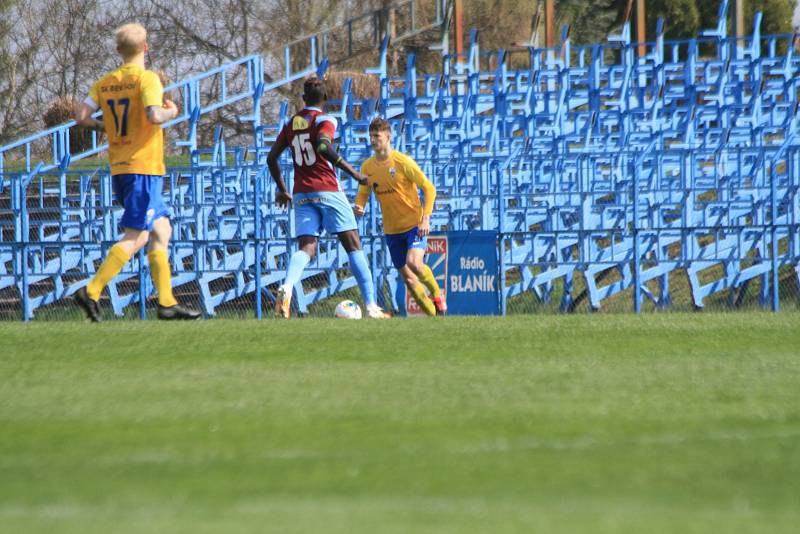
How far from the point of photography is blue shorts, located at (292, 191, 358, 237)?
10547mm

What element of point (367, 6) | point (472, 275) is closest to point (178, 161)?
point (367, 6)

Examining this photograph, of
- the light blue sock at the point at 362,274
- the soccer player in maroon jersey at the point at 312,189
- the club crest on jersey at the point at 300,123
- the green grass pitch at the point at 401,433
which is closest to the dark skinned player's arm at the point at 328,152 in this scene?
the soccer player in maroon jersey at the point at 312,189

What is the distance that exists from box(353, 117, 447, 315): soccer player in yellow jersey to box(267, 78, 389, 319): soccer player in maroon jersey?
822mm

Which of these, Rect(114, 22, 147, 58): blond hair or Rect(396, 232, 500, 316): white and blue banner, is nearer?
Rect(114, 22, 147, 58): blond hair

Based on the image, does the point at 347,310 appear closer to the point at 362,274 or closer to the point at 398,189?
the point at 398,189

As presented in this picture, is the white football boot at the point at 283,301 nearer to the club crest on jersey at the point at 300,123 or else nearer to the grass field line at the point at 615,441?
the club crest on jersey at the point at 300,123

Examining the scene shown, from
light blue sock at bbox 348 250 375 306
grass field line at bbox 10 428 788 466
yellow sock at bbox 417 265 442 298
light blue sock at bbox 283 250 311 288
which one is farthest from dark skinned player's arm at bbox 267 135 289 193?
grass field line at bbox 10 428 788 466

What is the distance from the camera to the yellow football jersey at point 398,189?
37.6 feet

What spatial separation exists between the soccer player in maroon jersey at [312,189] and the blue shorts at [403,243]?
39.1 inches

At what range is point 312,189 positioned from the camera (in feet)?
34.6

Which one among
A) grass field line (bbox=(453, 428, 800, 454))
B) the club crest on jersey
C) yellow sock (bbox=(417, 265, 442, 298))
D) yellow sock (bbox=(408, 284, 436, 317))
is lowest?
yellow sock (bbox=(408, 284, 436, 317))

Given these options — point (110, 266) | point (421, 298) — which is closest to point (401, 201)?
point (421, 298)

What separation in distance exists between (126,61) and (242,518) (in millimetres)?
5905

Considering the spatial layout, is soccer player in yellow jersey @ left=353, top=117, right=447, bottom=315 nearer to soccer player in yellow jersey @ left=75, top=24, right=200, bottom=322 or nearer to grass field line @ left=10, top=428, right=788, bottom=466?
soccer player in yellow jersey @ left=75, top=24, right=200, bottom=322
